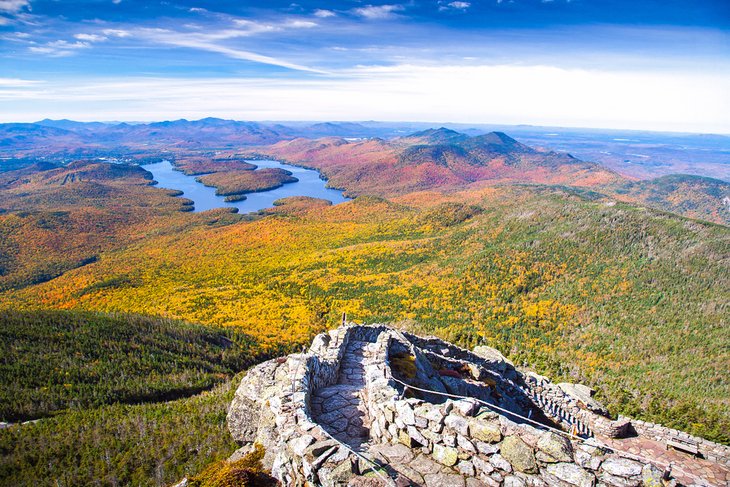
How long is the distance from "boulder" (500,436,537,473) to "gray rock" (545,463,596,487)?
13.6 inches

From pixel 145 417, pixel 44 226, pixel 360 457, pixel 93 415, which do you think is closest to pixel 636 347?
pixel 360 457

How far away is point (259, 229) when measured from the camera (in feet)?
538

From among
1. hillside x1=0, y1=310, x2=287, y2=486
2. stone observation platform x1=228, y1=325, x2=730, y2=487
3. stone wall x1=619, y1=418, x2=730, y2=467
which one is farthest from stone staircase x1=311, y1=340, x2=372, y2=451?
stone wall x1=619, y1=418, x2=730, y2=467

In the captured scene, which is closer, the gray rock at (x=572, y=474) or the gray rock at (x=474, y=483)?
the gray rock at (x=572, y=474)

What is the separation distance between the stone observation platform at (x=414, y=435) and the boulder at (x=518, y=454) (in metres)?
0.02

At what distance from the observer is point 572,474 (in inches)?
316

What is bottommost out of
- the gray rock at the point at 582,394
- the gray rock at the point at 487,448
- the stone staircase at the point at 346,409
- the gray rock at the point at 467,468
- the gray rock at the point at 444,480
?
the gray rock at the point at 582,394

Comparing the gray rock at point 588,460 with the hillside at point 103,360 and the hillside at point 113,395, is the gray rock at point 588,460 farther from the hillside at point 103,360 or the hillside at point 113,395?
the hillside at point 103,360

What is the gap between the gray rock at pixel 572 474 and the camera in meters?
7.89

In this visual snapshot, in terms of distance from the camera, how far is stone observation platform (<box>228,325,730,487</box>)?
834 centimetres

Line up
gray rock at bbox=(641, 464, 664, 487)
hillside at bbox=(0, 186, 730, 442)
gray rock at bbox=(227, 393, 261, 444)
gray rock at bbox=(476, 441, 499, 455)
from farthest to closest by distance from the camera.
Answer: hillside at bbox=(0, 186, 730, 442), gray rock at bbox=(227, 393, 261, 444), gray rock at bbox=(476, 441, 499, 455), gray rock at bbox=(641, 464, 664, 487)

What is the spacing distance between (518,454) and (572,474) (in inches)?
43.4

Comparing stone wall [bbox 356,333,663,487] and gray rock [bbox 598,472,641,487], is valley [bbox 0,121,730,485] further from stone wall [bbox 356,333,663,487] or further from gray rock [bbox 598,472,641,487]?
gray rock [bbox 598,472,641,487]

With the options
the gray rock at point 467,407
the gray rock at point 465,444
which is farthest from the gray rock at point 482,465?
the gray rock at point 467,407
